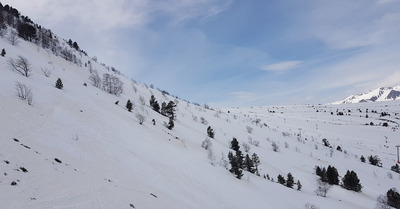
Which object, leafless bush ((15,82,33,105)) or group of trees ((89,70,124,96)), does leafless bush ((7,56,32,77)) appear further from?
group of trees ((89,70,124,96))

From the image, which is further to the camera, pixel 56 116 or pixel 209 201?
pixel 56 116

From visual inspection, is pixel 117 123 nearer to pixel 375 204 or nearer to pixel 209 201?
pixel 209 201

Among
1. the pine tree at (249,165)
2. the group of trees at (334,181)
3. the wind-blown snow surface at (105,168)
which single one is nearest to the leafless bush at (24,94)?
the wind-blown snow surface at (105,168)

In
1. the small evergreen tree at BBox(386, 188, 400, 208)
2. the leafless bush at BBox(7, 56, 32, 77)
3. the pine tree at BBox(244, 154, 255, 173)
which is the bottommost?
the small evergreen tree at BBox(386, 188, 400, 208)

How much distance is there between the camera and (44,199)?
741 centimetres

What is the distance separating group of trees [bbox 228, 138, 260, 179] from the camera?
26.9 meters

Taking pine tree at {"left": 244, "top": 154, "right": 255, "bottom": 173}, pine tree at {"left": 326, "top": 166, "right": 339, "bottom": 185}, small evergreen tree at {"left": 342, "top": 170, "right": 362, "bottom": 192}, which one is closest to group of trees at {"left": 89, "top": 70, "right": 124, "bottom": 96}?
pine tree at {"left": 244, "top": 154, "right": 255, "bottom": 173}

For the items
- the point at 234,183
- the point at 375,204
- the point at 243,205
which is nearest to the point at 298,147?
the point at 375,204

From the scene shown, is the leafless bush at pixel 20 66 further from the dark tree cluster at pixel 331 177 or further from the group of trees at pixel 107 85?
the dark tree cluster at pixel 331 177

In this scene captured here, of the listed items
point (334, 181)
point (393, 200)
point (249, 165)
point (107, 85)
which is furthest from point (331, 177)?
point (107, 85)

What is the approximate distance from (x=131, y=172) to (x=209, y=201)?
569 centimetres

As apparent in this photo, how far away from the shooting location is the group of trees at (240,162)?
26.9m

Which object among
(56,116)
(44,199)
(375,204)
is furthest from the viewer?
(375,204)

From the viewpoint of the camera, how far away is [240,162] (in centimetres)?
2978
